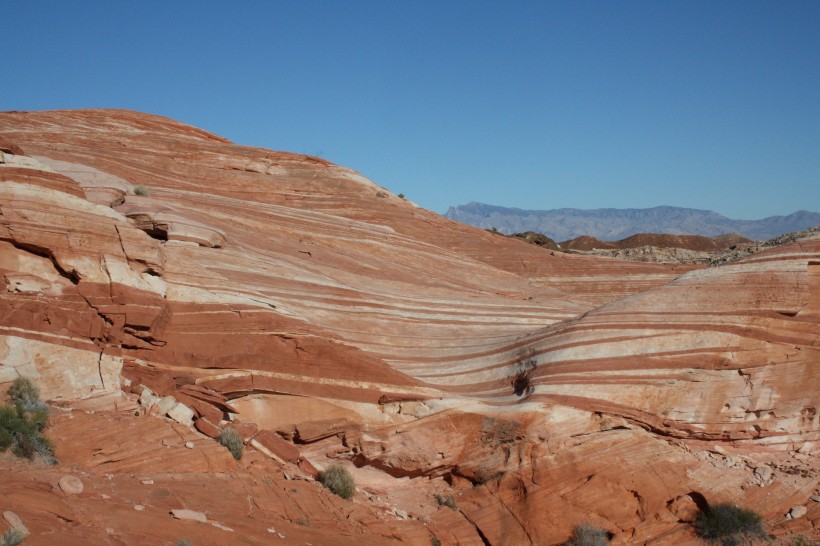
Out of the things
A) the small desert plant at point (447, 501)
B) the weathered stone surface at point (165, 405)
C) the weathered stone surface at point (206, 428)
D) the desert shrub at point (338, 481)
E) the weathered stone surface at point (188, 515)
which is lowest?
the small desert plant at point (447, 501)

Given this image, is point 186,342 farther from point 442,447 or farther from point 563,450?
point 563,450

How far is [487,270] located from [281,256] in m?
7.84

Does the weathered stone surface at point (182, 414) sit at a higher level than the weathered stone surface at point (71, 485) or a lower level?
higher

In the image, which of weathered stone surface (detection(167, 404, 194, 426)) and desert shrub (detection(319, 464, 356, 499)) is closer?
weathered stone surface (detection(167, 404, 194, 426))

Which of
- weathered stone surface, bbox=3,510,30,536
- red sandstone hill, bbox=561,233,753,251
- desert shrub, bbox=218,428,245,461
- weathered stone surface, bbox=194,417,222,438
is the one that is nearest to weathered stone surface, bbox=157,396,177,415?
weathered stone surface, bbox=194,417,222,438

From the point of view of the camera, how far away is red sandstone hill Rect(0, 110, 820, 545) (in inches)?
484

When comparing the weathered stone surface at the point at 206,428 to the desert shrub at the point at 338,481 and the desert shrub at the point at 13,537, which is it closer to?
the desert shrub at the point at 338,481

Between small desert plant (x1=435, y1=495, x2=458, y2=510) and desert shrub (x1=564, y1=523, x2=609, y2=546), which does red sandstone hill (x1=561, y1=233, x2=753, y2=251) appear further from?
desert shrub (x1=564, y1=523, x2=609, y2=546)

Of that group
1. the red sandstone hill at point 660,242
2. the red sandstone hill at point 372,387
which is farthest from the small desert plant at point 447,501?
the red sandstone hill at point 660,242

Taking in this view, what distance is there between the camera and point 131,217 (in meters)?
15.2

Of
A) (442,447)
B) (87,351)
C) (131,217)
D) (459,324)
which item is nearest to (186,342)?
(87,351)

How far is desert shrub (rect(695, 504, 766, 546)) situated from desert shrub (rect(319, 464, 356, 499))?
20.0ft

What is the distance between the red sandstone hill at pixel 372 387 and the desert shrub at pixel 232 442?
18cm

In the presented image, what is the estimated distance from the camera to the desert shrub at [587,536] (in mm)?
13148
